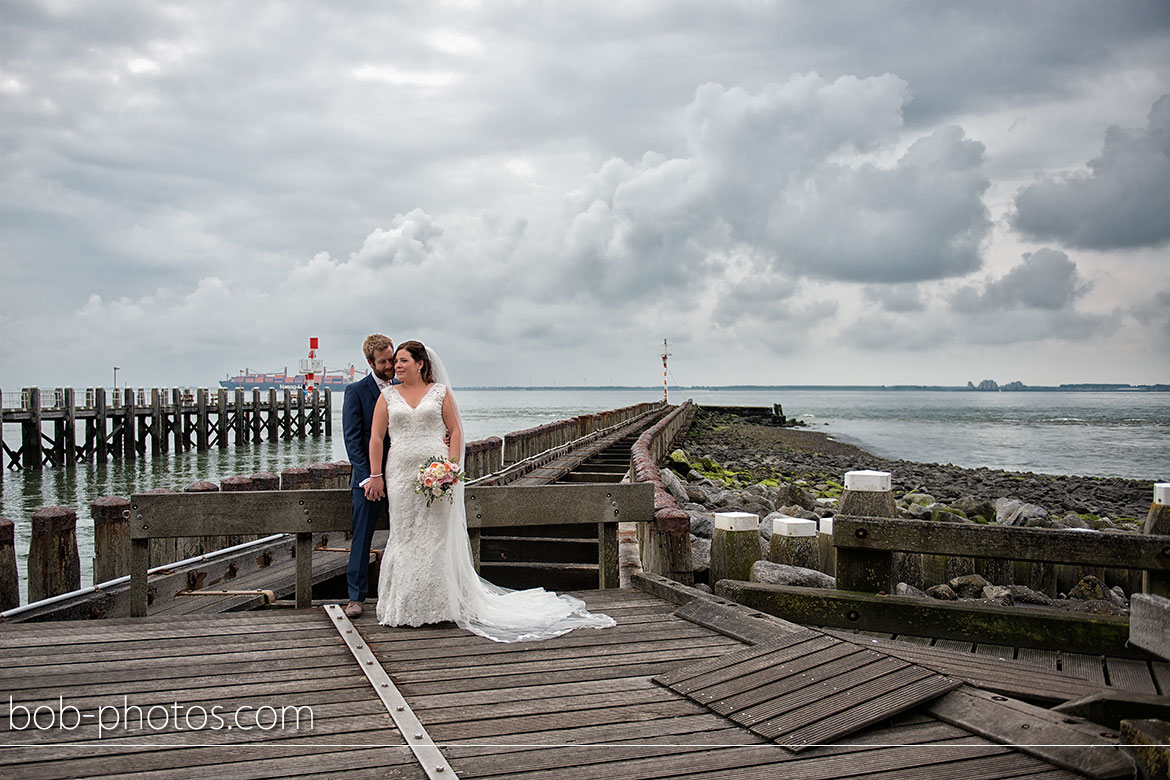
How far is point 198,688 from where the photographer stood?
3.76 metres

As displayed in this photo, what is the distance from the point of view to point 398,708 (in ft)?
11.5

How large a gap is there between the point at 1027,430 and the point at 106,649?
68.6m

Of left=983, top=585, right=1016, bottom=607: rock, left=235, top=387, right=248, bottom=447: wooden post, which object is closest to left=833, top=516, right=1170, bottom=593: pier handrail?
left=983, top=585, right=1016, bottom=607: rock

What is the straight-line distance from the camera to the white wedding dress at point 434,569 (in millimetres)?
4980

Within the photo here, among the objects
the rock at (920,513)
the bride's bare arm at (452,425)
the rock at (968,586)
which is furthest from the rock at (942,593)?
the rock at (920,513)

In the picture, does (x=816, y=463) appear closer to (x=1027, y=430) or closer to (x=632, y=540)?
(x=632, y=540)

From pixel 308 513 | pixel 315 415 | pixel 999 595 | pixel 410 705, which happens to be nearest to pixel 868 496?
pixel 999 595

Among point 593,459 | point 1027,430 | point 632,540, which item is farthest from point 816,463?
point 1027,430

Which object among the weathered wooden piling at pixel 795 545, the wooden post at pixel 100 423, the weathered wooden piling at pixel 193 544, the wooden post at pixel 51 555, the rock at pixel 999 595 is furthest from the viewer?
the wooden post at pixel 100 423

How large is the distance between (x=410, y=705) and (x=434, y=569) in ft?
4.95

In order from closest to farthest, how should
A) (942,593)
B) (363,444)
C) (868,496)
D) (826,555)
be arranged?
1. (868,496)
2. (363,444)
3. (826,555)
4. (942,593)

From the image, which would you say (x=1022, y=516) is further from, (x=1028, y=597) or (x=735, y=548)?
(x=735, y=548)

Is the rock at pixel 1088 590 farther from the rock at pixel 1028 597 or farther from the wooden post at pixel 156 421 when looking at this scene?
the wooden post at pixel 156 421

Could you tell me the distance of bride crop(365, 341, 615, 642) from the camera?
500 centimetres
